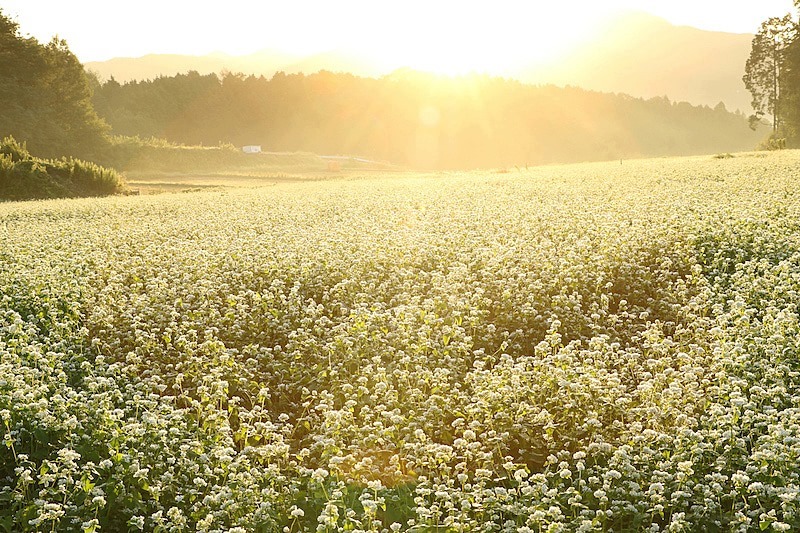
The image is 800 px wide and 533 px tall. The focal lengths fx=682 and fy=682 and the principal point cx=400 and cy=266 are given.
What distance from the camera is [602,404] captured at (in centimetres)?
856

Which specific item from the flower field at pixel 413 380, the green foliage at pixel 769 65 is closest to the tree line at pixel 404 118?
the green foliage at pixel 769 65

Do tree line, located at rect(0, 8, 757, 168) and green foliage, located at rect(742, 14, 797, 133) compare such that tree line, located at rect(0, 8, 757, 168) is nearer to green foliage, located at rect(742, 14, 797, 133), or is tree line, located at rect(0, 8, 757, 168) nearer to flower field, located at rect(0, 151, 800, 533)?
green foliage, located at rect(742, 14, 797, 133)

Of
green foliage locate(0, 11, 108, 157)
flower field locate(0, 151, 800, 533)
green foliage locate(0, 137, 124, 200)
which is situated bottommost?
flower field locate(0, 151, 800, 533)

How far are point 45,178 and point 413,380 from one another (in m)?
45.4

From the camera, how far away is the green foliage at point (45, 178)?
45844 mm

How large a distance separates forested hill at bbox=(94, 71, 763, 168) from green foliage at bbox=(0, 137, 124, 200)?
70945 mm

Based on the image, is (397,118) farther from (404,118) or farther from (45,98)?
(45,98)

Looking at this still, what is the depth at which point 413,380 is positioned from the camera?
9781mm

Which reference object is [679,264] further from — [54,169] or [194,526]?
[54,169]

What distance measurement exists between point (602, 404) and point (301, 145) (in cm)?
13192

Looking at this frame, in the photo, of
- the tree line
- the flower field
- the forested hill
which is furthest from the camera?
the forested hill

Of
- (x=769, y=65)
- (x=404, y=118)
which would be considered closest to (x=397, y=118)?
(x=404, y=118)

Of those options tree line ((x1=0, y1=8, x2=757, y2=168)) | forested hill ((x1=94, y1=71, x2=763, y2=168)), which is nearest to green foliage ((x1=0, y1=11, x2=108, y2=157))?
tree line ((x1=0, y1=8, x2=757, y2=168))

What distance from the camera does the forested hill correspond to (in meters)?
128
